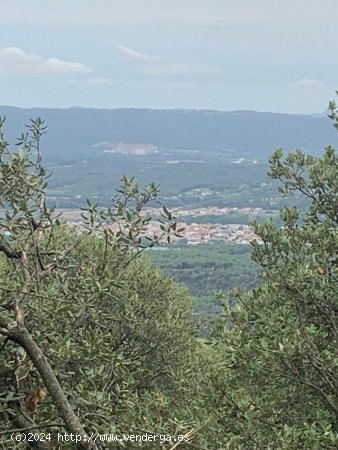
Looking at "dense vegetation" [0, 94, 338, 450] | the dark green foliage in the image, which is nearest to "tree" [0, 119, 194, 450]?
"dense vegetation" [0, 94, 338, 450]

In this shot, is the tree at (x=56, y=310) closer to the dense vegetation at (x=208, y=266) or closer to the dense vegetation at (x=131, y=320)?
the dense vegetation at (x=131, y=320)

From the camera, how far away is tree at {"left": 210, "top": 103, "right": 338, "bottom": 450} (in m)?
6.90

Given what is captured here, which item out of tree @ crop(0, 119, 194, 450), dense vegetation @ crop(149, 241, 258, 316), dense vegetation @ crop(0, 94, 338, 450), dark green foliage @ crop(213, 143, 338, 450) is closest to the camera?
tree @ crop(0, 119, 194, 450)

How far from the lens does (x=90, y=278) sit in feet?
16.4

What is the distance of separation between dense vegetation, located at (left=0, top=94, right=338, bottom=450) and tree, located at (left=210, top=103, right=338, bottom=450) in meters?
0.02

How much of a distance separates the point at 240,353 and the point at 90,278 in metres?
2.95

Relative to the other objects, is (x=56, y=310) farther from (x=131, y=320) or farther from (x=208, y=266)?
(x=208, y=266)

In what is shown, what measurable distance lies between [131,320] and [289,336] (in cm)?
178

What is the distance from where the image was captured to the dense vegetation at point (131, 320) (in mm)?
4531

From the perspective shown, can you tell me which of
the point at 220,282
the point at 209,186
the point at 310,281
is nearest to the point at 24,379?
→ the point at 310,281

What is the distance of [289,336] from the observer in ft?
23.9

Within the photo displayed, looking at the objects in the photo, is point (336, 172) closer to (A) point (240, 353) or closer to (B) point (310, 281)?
(B) point (310, 281)

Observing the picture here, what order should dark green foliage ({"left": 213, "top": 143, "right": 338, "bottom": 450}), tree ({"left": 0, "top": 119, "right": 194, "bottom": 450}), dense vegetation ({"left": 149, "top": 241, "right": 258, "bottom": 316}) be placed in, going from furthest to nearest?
dense vegetation ({"left": 149, "top": 241, "right": 258, "bottom": 316})
dark green foliage ({"left": 213, "top": 143, "right": 338, "bottom": 450})
tree ({"left": 0, "top": 119, "right": 194, "bottom": 450})

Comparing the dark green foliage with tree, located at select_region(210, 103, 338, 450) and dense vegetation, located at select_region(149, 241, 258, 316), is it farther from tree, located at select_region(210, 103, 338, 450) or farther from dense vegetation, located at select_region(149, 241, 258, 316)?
dense vegetation, located at select_region(149, 241, 258, 316)
